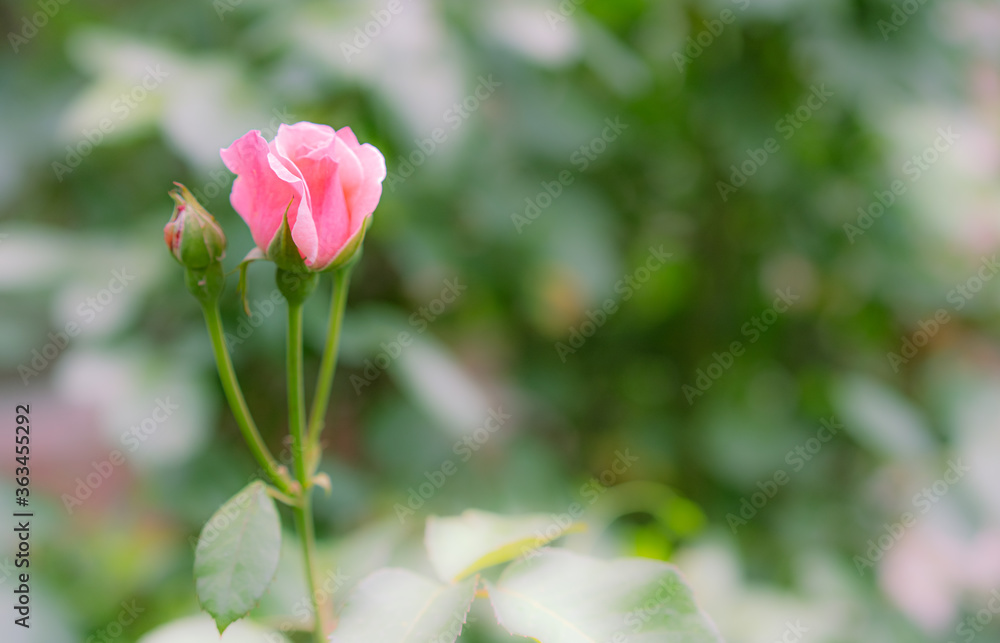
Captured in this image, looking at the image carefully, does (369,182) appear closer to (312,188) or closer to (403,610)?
(312,188)

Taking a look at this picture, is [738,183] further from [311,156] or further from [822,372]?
[311,156]

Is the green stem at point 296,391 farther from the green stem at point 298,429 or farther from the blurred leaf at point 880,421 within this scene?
the blurred leaf at point 880,421

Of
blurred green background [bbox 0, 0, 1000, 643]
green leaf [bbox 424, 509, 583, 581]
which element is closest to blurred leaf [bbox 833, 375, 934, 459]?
blurred green background [bbox 0, 0, 1000, 643]

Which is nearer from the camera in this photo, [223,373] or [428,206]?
[223,373]

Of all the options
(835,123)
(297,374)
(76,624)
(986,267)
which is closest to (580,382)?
(835,123)

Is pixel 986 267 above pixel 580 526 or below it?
above

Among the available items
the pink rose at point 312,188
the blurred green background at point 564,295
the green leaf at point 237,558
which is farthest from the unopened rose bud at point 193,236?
the blurred green background at point 564,295
